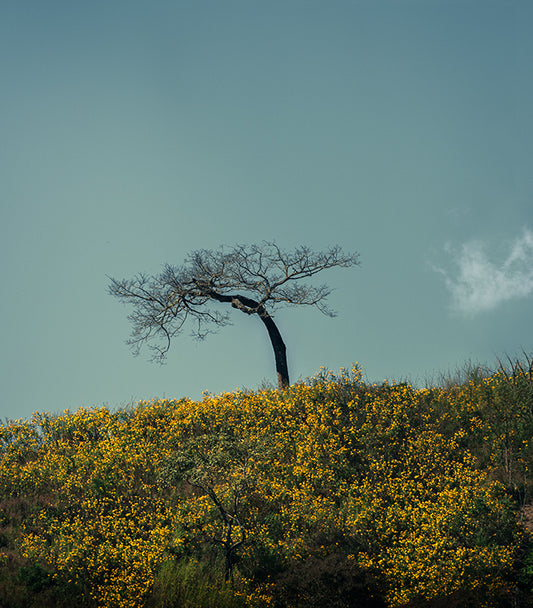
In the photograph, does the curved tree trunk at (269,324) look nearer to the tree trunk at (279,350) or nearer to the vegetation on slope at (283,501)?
the tree trunk at (279,350)

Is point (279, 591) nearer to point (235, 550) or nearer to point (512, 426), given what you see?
point (235, 550)

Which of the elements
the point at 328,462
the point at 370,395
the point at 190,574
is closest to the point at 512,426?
the point at 370,395

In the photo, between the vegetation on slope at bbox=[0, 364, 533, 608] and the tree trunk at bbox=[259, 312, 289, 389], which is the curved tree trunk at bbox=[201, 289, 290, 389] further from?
the vegetation on slope at bbox=[0, 364, 533, 608]

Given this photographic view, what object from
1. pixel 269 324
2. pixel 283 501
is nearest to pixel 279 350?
pixel 269 324

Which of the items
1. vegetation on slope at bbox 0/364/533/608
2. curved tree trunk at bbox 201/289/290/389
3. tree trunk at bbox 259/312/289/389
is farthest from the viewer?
curved tree trunk at bbox 201/289/290/389

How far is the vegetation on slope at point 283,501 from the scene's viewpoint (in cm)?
1262

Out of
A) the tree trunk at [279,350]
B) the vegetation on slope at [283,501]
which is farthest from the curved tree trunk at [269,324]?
the vegetation on slope at [283,501]

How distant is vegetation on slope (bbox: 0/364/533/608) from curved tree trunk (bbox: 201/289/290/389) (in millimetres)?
3661

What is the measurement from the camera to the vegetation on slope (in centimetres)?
1262

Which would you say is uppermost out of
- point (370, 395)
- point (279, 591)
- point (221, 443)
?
point (370, 395)

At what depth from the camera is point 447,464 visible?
16.4 meters

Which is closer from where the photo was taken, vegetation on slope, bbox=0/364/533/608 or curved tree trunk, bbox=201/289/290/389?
vegetation on slope, bbox=0/364/533/608

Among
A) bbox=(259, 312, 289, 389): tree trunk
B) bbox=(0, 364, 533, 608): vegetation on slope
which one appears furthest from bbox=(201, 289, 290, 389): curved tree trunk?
bbox=(0, 364, 533, 608): vegetation on slope

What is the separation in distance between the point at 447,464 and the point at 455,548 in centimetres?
308
